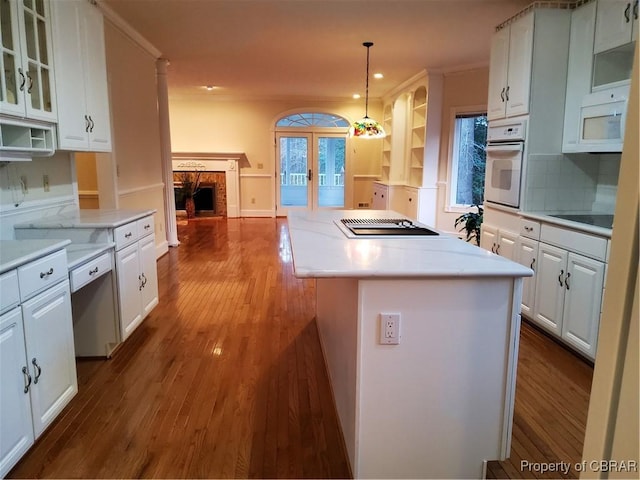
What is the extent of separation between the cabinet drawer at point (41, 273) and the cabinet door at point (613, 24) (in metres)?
3.55

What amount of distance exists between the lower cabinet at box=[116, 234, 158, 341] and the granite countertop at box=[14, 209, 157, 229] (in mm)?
200

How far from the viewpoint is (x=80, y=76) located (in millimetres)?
2918

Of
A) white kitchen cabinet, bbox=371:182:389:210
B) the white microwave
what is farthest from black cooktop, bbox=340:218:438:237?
white kitchen cabinet, bbox=371:182:389:210

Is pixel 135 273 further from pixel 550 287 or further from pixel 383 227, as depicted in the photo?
pixel 550 287

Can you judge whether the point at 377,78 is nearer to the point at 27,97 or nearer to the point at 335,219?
the point at 335,219

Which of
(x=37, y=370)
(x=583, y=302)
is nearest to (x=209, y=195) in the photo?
(x=37, y=370)

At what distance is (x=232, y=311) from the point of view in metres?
3.69

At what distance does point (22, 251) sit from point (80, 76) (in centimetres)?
161

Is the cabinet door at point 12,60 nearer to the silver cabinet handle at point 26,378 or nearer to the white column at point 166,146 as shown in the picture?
the silver cabinet handle at point 26,378

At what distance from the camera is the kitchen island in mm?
1597

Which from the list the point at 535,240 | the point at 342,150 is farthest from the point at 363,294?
the point at 342,150

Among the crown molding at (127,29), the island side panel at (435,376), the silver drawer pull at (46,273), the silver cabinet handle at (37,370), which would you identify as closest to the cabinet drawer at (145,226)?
the silver drawer pull at (46,273)

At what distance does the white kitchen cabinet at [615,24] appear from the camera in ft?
8.78

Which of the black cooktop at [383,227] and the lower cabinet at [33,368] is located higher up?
the black cooktop at [383,227]
